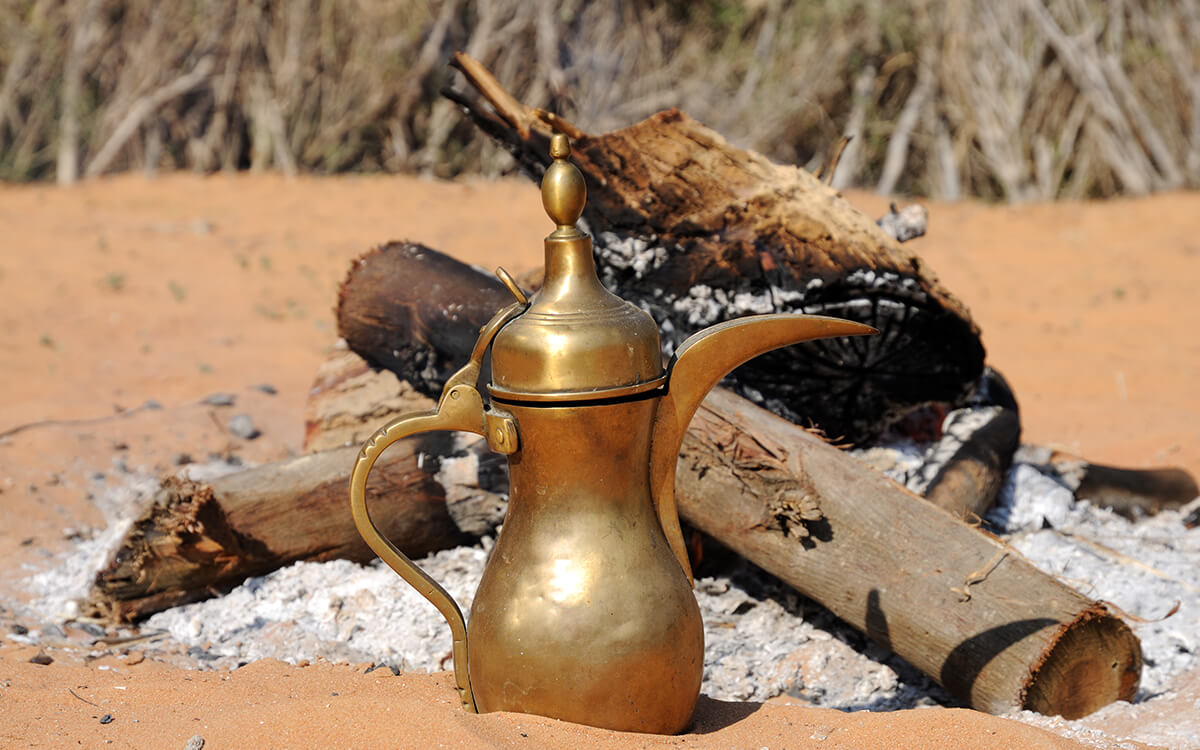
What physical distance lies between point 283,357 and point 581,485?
3.97 m

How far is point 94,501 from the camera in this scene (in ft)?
11.4

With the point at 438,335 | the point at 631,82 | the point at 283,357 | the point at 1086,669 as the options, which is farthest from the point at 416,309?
the point at 631,82

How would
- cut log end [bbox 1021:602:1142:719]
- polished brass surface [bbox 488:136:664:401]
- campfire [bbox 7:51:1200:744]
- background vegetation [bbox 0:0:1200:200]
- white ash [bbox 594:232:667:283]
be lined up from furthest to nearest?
background vegetation [bbox 0:0:1200:200] → white ash [bbox 594:232:667:283] → campfire [bbox 7:51:1200:744] → cut log end [bbox 1021:602:1142:719] → polished brass surface [bbox 488:136:664:401]

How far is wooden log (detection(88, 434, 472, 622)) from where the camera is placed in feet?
8.64

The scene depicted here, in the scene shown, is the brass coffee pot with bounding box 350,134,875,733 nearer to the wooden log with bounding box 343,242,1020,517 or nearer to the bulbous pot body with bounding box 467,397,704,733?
the bulbous pot body with bounding box 467,397,704,733

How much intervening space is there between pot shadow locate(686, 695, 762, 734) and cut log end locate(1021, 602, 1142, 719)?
57cm

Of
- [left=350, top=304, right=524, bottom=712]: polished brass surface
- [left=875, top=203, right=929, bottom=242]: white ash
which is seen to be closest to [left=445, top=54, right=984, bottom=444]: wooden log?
[left=875, top=203, right=929, bottom=242]: white ash

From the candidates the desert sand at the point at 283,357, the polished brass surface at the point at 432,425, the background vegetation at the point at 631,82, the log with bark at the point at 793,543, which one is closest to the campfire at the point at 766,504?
the log with bark at the point at 793,543

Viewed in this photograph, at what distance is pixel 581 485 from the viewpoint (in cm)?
173

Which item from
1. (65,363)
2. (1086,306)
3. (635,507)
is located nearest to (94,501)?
(65,363)

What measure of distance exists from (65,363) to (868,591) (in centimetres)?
411

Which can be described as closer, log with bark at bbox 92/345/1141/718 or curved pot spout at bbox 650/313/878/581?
curved pot spout at bbox 650/313/878/581

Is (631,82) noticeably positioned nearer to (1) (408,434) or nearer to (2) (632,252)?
(2) (632,252)

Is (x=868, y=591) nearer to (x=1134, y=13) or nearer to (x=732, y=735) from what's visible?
(x=732, y=735)
